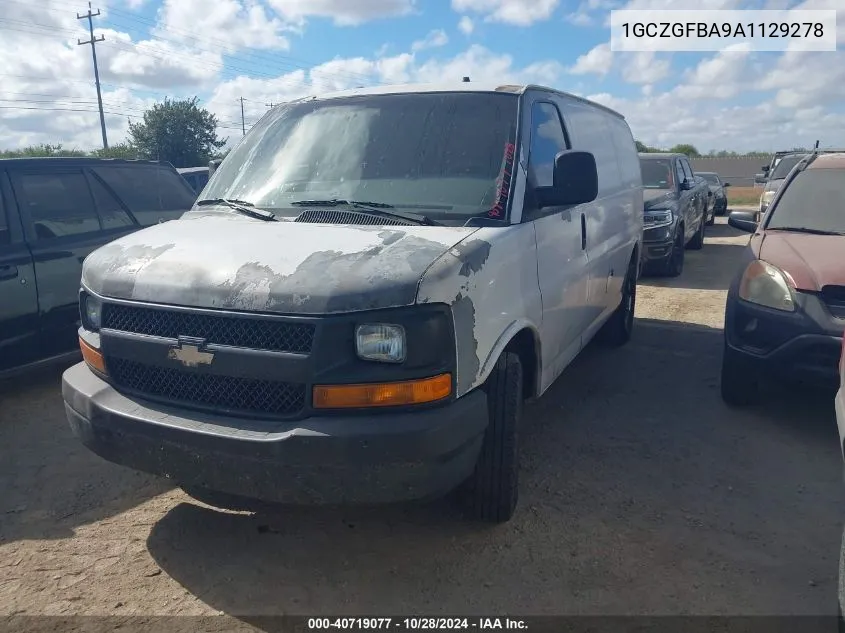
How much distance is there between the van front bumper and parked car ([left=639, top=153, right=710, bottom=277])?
7842 mm

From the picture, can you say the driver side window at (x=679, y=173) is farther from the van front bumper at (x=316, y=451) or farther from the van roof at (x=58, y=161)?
the van front bumper at (x=316, y=451)

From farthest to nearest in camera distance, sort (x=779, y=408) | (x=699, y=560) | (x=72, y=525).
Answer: (x=779, y=408), (x=72, y=525), (x=699, y=560)

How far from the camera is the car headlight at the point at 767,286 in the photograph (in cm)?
432

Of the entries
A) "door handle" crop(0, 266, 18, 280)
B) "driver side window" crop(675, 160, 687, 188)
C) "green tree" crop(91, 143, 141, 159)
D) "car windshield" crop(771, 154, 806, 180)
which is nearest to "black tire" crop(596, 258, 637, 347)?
"door handle" crop(0, 266, 18, 280)

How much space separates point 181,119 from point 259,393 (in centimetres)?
4390

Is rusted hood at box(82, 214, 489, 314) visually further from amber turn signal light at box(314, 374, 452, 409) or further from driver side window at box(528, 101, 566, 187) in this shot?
driver side window at box(528, 101, 566, 187)

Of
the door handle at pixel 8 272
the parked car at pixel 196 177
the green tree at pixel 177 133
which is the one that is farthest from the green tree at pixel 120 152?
the door handle at pixel 8 272

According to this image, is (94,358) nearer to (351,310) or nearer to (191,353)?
(191,353)

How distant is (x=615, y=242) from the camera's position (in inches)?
214

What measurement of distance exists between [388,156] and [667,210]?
734cm

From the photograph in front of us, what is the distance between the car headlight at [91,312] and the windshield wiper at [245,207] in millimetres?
856

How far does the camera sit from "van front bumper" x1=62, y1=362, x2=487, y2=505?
2.51m

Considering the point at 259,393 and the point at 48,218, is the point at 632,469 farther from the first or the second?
the point at 48,218

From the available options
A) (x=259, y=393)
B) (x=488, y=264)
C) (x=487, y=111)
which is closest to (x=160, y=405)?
(x=259, y=393)
